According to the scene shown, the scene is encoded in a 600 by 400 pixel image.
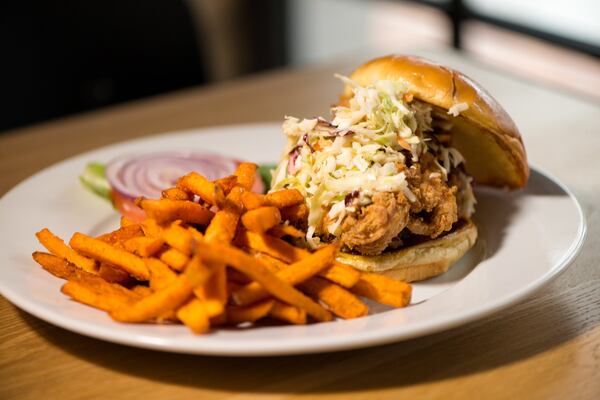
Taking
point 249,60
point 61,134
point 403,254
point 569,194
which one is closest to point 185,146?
point 61,134

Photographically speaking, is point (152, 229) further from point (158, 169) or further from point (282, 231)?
point (158, 169)

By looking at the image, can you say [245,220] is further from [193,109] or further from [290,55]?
[290,55]

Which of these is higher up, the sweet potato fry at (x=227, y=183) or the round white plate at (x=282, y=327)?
the sweet potato fry at (x=227, y=183)

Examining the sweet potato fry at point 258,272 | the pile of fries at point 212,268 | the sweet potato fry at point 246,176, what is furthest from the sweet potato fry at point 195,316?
the sweet potato fry at point 246,176

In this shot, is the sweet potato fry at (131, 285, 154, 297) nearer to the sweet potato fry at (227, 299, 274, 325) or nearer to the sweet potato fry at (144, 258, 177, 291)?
the sweet potato fry at (144, 258, 177, 291)

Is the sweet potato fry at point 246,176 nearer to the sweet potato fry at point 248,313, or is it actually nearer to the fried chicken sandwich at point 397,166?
the fried chicken sandwich at point 397,166

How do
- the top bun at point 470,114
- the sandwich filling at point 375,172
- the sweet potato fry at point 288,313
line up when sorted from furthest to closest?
the top bun at point 470,114
the sandwich filling at point 375,172
the sweet potato fry at point 288,313

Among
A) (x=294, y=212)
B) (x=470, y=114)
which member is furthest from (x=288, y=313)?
(x=470, y=114)
